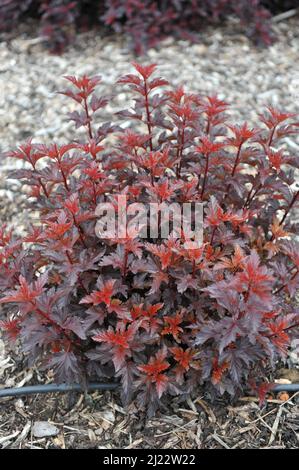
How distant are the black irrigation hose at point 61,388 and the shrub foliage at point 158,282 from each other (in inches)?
2.7

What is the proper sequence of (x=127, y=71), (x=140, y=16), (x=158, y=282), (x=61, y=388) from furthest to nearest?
(x=140, y=16) < (x=127, y=71) < (x=61, y=388) < (x=158, y=282)

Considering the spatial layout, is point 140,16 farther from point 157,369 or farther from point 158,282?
point 157,369

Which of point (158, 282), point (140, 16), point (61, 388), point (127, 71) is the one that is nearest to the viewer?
point (158, 282)

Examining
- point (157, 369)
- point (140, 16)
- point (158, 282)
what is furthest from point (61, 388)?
point (140, 16)

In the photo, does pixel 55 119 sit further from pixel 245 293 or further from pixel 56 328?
pixel 245 293

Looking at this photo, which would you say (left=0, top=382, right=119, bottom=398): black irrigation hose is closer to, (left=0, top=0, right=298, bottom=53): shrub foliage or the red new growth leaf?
the red new growth leaf

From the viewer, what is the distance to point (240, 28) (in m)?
5.35

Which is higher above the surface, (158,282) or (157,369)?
(158,282)

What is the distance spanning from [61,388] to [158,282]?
2.65ft

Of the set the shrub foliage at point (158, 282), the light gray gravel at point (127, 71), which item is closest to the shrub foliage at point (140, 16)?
the light gray gravel at point (127, 71)

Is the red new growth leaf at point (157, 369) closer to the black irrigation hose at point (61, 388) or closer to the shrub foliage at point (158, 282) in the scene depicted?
the shrub foliage at point (158, 282)

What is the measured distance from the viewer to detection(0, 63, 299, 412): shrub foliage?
227cm

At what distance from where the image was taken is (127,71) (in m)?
4.84

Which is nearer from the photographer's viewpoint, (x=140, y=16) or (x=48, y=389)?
(x=48, y=389)
